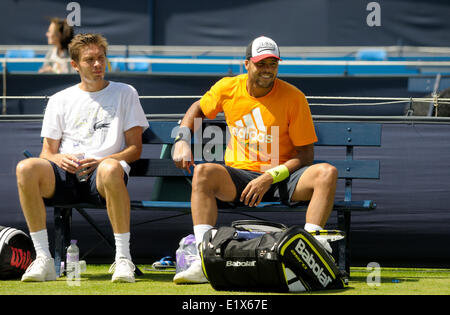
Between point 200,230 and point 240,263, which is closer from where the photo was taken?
point 240,263

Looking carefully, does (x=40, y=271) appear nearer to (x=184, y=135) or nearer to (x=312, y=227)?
(x=184, y=135)

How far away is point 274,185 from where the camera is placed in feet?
13.1

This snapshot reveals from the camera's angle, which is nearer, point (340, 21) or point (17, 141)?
point (17, 141)

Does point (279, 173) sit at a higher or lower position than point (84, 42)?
lower

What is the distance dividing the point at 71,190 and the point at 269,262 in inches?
52.4

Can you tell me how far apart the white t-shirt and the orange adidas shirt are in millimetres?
554

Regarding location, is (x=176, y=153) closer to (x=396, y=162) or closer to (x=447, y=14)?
(x=396, y=162)

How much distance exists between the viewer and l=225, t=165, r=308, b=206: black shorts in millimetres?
3908

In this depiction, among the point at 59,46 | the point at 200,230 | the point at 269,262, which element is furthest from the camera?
the point at 59,46

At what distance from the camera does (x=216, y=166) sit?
381 centimetres

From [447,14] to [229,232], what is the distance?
9.44 m

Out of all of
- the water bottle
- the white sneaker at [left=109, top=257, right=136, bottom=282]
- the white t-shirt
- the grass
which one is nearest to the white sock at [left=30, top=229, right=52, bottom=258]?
the grass

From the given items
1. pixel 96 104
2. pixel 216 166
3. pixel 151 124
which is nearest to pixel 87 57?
pixel 96 104

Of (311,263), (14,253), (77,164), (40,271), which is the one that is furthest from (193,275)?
(14,253)
